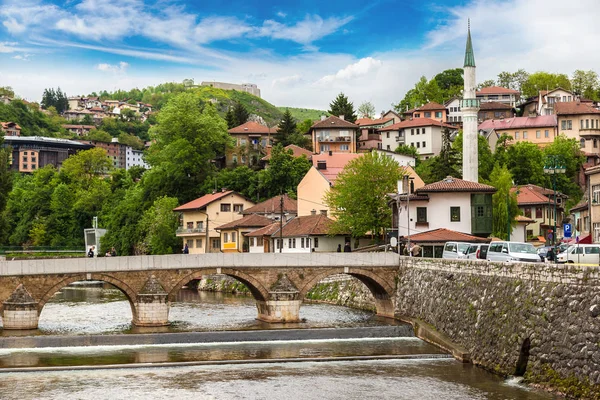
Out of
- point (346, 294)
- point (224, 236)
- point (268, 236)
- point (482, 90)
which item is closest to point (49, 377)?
point (346, 294)

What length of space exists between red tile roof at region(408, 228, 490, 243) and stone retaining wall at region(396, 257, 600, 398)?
11906mm

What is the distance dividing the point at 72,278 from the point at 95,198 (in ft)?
256

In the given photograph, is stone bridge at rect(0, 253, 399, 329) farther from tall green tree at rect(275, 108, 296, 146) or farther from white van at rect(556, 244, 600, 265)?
tall green tree at rect(275, 108, 296, 146)

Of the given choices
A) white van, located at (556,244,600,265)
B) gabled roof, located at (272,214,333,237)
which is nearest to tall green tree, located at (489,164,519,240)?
gabled roof, located at (272,214,333,237)

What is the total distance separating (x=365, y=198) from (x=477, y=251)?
22.2 meters

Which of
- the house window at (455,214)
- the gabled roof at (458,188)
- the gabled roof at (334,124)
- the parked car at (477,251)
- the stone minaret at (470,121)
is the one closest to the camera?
the parked car at (477,251)

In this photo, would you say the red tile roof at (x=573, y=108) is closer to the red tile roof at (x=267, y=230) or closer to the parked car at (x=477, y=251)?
the red tile roof at (x=267, y=230)

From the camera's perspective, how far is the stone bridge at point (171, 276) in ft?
157

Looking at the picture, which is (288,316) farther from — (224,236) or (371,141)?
(371,141)

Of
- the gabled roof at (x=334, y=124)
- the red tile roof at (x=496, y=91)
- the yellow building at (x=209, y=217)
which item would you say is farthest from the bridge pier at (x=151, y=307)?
the red tile roof at (x=496, y=91)

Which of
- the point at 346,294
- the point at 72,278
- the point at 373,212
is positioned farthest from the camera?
the point at 373,212

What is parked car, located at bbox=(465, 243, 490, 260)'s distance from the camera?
46550 mm

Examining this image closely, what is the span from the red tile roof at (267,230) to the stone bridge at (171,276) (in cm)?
2501

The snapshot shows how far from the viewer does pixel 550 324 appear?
30.9 m
